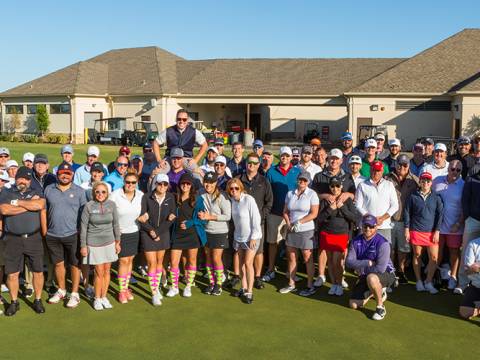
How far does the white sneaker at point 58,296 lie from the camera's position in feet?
20.1

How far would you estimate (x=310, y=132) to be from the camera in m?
37.2

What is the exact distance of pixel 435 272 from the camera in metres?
6.85

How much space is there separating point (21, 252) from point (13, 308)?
2.31ft

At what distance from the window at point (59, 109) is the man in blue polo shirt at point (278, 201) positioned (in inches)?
1279

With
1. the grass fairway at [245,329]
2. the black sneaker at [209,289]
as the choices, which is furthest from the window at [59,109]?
the black sneaker at [209,289]

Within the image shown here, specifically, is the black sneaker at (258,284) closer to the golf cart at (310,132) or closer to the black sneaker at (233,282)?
A: the black sneaker at (233,282)

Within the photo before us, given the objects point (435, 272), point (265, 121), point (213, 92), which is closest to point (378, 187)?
point (435, 272)

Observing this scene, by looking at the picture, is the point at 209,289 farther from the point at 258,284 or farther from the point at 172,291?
the point at 258,284

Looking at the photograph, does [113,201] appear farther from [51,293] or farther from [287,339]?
[287,339]

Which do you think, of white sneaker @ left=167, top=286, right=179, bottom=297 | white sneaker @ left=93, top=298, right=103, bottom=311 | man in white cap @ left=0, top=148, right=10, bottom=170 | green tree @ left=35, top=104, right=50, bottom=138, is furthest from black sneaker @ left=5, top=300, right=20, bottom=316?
green tree @ left=35, top=104, right=50, bottom=138

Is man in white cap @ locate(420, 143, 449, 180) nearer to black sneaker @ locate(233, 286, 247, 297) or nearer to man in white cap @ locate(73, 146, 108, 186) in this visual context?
black sneaker @ locate(233, 286, 247, 297)

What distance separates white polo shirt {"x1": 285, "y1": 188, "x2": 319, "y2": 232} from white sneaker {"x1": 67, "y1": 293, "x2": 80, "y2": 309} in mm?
3122

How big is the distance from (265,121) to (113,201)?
3514 centimetres

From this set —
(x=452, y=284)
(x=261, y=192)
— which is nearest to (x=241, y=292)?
(x=261, y=192)
